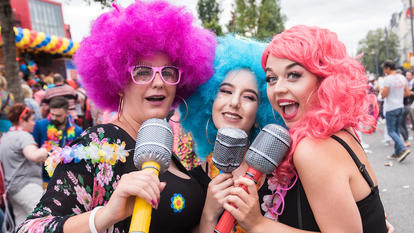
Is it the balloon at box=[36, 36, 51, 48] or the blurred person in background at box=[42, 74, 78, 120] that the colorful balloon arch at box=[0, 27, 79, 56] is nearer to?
the balloon at box=[36, 36, 51, 48]

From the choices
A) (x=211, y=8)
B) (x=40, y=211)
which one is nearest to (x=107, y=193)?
(x=40, y=211)

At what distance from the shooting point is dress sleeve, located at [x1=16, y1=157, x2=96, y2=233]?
4.20 ft

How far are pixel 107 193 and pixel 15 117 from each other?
10.6ft

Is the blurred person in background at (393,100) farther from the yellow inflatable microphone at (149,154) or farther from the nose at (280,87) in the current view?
the yellow inflatable microphone at (149,154)

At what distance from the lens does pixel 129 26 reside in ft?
6.01

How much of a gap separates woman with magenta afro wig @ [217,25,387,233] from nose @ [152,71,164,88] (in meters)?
0.58

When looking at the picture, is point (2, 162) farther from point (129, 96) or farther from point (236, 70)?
point (236, 70)

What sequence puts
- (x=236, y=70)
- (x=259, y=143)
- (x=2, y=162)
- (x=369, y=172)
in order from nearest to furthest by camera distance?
1. (x=259, y=143)
2. (x=369, y=172)
3. (x=236, y=70)
4. (x=2, y=162)

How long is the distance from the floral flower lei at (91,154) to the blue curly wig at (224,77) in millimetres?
957

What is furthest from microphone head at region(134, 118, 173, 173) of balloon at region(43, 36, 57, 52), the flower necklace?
balloon at region(43, 36, 57, 52)

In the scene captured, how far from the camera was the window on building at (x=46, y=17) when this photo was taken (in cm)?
2130

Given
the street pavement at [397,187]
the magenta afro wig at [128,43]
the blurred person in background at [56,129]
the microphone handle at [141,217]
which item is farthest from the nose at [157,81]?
the street pavement at [397,187]

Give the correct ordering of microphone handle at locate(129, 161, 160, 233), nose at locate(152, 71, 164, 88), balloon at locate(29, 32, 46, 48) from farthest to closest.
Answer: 1. balloon at locate(29, 32, 46, 48)
2. nose at locate(152, 71, 164, 88)
3. microphone handle at locate(129, 161, 160, 233)

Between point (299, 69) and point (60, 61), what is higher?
point (299, 69)
